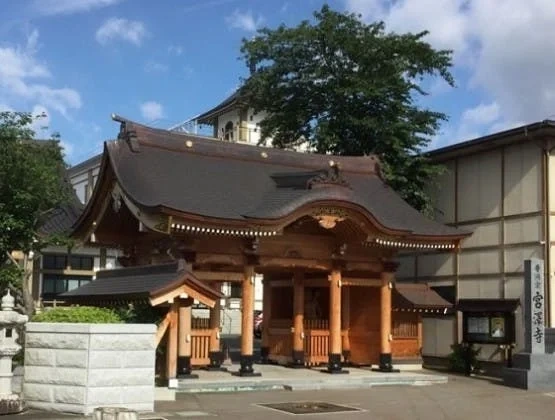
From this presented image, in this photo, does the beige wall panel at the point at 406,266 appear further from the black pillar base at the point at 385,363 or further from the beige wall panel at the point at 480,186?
the black pillar base at the point at 385,363

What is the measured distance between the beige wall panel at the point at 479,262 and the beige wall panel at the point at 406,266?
2.33m

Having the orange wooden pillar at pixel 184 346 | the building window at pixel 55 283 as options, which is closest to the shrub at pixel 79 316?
the orange wooden pillar at pixel 184 346

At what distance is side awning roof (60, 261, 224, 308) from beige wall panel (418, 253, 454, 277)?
1098 centimetres

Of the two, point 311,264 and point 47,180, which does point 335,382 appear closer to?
point 311,264

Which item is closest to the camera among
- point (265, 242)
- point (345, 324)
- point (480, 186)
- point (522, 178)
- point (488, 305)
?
point (265, 242)

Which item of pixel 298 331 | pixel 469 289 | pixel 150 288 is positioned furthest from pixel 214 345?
pixel 469 289

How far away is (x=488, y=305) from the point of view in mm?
21891

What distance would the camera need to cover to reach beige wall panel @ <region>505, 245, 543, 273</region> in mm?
21484

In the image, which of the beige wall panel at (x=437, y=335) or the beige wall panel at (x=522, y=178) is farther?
the beige wall panel at (x=437, y=335)

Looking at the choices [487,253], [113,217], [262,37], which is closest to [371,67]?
[262,37]

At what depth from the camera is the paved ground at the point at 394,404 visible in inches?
554

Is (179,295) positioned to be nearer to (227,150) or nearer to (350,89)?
(227,150)

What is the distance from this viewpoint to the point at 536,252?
845 inches

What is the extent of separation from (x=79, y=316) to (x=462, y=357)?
42.3ft
